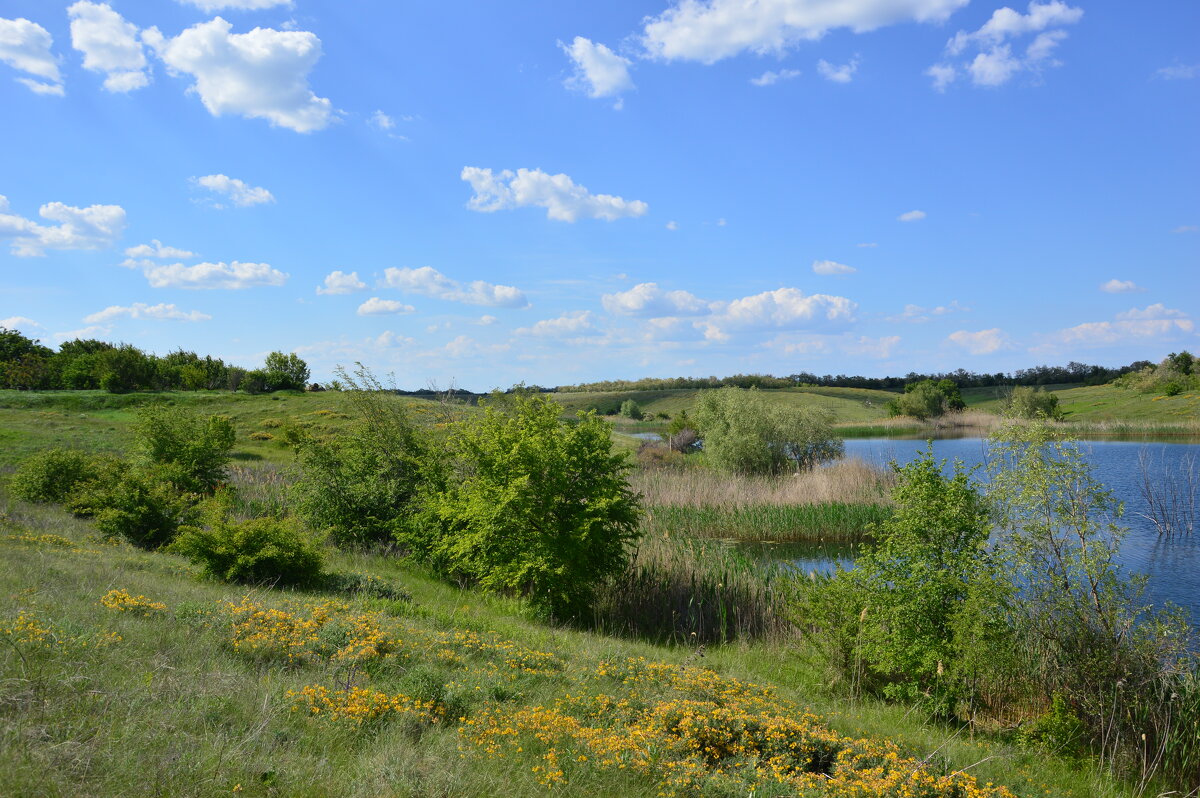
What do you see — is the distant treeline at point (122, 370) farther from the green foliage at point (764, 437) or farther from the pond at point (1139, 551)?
the pond at point (1139, 551)

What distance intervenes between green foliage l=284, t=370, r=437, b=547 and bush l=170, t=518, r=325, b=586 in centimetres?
380

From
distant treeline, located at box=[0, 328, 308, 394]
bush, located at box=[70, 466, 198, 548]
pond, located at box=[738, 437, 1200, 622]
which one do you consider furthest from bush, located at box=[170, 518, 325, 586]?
distant treeline, located at box=[0, 328, 308, 394]

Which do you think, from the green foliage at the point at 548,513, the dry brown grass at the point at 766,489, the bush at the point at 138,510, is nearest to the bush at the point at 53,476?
the bush at the point at 138,510

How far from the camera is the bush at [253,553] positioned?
37.0 ft

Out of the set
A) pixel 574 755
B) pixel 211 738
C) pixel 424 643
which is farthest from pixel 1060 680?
pixel 211 738

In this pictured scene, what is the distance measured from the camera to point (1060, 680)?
889cm

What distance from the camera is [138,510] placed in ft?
47.6

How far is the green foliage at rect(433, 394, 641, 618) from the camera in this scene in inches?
463

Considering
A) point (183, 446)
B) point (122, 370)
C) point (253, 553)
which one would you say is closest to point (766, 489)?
point (253, 553)

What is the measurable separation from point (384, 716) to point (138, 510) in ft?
38.1

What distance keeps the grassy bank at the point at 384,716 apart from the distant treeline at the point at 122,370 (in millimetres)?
56062

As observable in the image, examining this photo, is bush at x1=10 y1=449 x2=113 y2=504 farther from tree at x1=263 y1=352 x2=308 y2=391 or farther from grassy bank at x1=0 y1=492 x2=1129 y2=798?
tree at x1=263 y1=352 x2=308 y2=391

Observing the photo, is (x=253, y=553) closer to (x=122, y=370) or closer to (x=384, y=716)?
(x=384, y=716)

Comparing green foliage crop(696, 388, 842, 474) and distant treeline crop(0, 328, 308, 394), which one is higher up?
distant treeline crop(0, 328, 308, 394)
